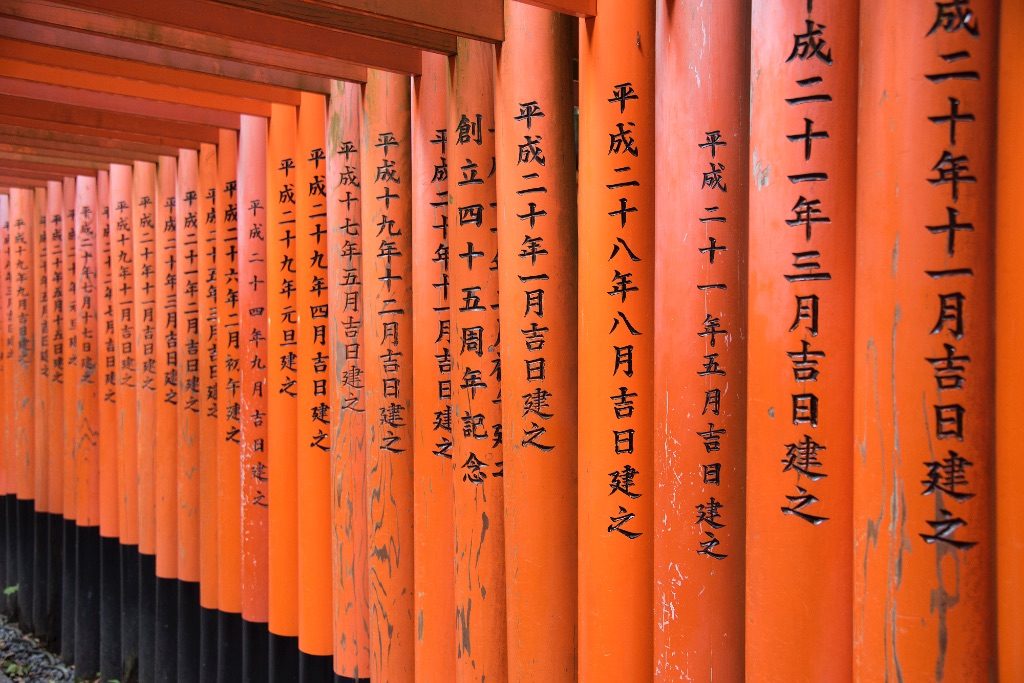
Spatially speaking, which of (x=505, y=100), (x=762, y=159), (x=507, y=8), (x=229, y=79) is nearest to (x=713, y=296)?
(x=762, y=159)

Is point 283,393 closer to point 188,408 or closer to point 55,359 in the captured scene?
point 188,408

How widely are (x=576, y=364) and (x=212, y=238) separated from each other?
2.59 metres

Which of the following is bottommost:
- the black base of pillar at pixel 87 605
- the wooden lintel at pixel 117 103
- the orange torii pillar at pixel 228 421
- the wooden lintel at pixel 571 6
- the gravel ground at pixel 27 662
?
the gravel ground at pixel 27 662

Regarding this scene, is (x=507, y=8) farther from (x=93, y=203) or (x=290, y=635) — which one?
(x=93, y=203)

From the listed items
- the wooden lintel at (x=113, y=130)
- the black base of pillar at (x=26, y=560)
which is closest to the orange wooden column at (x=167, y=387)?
the wooden lintel at (x=113, y=130)

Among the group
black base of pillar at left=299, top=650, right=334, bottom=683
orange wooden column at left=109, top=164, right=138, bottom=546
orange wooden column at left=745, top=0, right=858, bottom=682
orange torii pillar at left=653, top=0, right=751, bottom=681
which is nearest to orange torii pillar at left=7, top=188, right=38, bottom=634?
orange wooden column at left=109, top=164, right=138, bottom=546

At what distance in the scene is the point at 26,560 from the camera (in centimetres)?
662

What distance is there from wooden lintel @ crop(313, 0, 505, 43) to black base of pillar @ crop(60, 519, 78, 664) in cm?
510

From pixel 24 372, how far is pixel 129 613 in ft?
8.17

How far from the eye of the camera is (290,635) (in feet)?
12.2

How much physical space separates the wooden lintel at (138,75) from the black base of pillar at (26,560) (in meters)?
4.47

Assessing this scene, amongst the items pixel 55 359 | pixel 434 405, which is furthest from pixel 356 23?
pixel 55 359

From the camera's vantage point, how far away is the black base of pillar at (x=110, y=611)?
5375 millimetres

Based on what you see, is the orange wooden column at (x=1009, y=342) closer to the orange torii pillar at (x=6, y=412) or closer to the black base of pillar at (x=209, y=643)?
the black base of pillar at (x=209, y=643)
